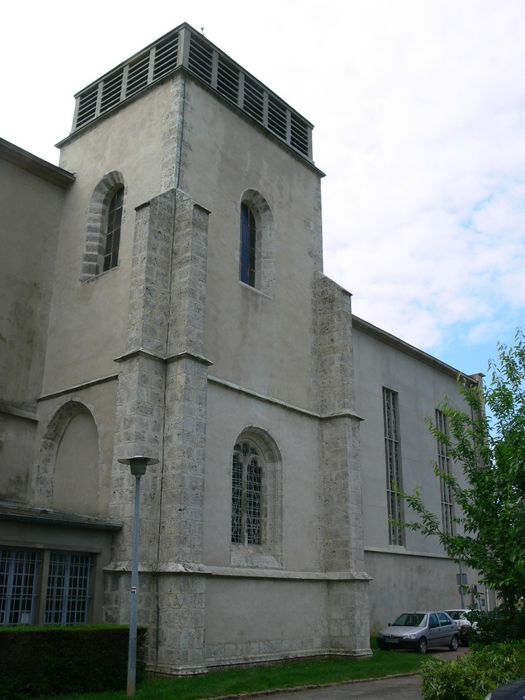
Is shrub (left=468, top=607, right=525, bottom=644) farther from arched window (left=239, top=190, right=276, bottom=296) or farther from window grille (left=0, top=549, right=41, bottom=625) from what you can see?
arched window (left=239, top=190, right=276, bottom=296)

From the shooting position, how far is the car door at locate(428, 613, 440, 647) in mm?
21203

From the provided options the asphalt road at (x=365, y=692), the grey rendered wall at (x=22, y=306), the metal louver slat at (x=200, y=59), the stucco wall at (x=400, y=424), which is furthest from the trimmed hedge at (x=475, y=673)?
the metal louver slat at (x=200, y=59)

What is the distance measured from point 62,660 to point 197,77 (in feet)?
49.8

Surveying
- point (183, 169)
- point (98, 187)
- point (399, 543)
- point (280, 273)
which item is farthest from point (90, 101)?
point (399, 543)

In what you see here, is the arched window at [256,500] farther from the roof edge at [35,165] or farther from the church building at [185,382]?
the roof edge at [35,165]

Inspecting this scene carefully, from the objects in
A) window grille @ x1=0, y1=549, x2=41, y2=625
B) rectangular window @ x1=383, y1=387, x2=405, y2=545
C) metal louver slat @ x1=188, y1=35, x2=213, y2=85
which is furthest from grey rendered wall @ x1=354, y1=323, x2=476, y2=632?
window grille @ x1=0, y1=549, x2=41, y2=625

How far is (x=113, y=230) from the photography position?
19938 millimetres

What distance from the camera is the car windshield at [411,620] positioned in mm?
21453

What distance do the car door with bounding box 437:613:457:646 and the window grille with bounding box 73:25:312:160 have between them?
1603 centimetres

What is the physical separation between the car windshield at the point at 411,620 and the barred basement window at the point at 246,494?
6857 millimetres

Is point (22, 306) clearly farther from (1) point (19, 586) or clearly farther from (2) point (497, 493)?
(2) point (497, 493)

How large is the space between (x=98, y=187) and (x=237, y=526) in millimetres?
10533

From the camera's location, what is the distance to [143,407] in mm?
15195

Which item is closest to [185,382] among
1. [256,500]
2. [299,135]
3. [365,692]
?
[256,500]
